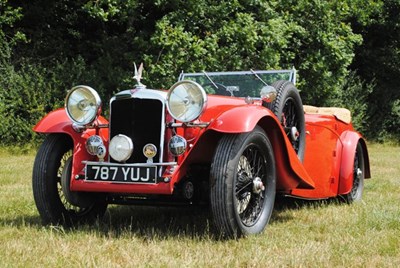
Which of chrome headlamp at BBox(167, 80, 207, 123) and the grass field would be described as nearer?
the grass field

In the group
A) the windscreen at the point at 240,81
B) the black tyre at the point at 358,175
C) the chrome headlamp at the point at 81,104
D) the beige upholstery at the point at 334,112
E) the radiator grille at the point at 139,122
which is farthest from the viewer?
the black tyre at the point at 358,175

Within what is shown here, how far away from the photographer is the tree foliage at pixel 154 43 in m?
12.7

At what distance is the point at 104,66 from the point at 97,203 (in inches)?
366

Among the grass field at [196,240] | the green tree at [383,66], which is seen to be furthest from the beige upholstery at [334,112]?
the green tree at [383,66]

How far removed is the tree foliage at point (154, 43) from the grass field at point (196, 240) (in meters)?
7.65

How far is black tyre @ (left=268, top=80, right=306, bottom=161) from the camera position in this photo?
14.9 feet

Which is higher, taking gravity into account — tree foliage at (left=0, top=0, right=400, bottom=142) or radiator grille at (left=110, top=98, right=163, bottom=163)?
tree foliage at (left=0, top=0, right=400, bottom=142)

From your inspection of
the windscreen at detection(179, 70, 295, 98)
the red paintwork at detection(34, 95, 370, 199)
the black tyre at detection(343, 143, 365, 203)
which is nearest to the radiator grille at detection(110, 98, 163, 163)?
the red paintwork at detection(34, 95, 370, 199)

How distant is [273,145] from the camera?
4.24 metres

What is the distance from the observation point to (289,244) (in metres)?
3.65

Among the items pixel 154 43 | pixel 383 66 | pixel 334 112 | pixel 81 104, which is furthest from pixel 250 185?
pixel 383 66

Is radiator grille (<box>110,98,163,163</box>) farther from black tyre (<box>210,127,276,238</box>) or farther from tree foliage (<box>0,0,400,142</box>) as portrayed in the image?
tree foliage (<box>0,0,400,142</box>)

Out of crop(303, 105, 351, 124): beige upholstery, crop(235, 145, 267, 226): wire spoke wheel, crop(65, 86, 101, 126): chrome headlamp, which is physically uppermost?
crop(65, 86, 101, 126): chrome headlamp

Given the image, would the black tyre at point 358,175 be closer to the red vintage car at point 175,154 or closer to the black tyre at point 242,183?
the red vintage car at point 175,154
